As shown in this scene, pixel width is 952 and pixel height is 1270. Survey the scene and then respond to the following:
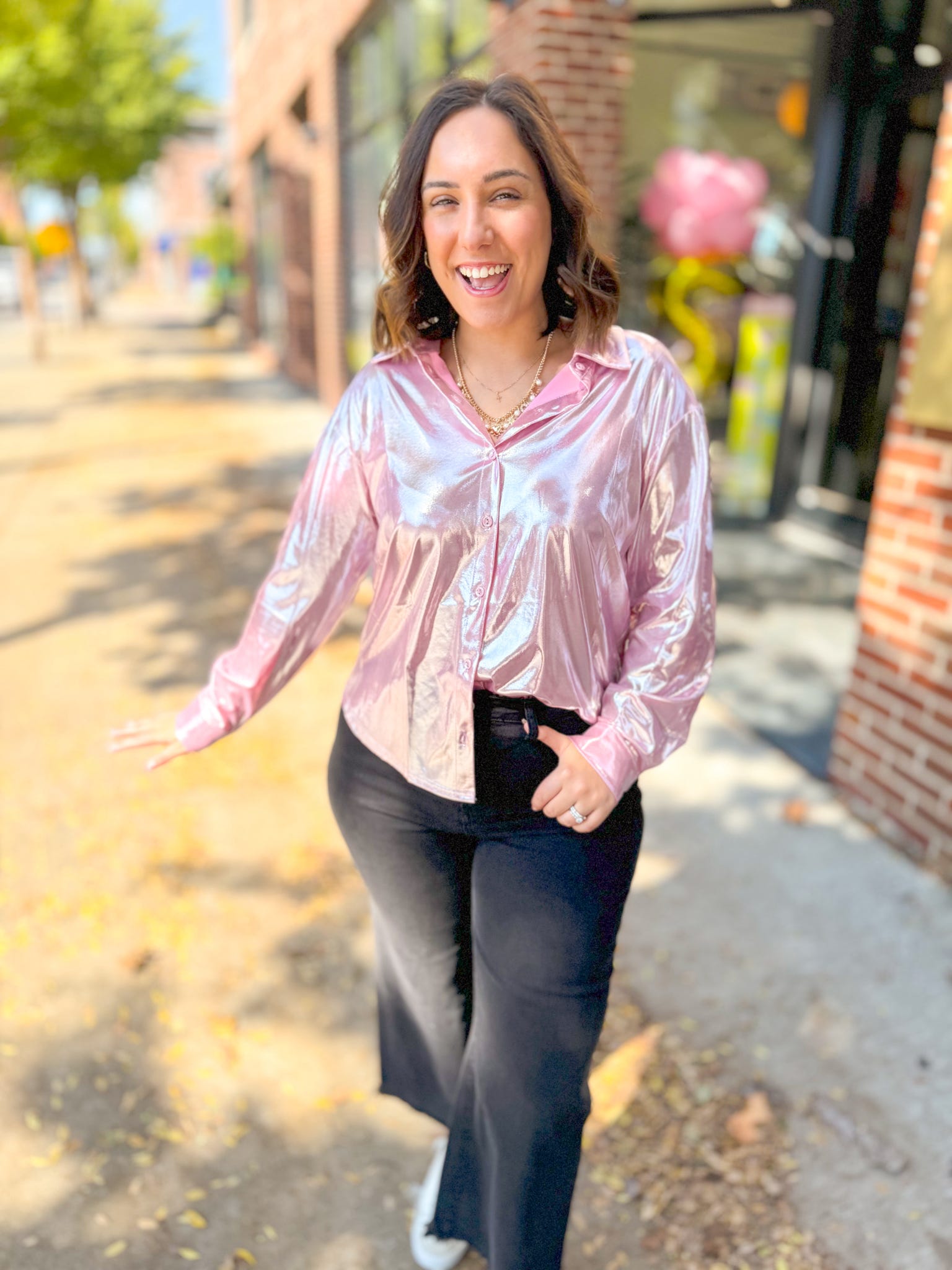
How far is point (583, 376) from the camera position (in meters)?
1.59

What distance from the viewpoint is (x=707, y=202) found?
8.12 metres

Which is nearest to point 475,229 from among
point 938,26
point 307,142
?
point 938,26

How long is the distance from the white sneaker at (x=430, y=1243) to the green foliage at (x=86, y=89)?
10653mm

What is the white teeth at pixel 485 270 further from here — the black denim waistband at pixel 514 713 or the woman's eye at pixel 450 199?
the black denim waistband at pixel 514 713

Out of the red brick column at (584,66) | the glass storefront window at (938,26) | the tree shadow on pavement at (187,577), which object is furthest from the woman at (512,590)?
the glass storefront window at (938,26)

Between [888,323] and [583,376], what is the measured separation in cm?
531

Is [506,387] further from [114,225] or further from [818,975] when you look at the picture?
[114,225]

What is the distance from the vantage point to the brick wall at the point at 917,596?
3080 millimetres

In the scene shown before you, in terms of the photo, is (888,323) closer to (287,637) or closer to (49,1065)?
(287,637)

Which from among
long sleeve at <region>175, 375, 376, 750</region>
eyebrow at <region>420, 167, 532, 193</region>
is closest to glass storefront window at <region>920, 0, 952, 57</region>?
eyebrow at <region>420, 167, 532, 193</region>

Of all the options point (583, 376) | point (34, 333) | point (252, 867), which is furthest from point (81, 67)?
point (583, 376)

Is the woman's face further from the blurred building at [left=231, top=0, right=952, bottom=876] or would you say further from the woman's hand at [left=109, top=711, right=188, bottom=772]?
the blurred building at [left=231, top=0, right=952, bottom=876]

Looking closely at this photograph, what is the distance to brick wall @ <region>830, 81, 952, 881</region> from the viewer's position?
3.08 metres

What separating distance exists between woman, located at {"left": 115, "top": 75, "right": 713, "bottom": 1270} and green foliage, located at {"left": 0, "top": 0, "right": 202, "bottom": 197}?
32.7 feet
